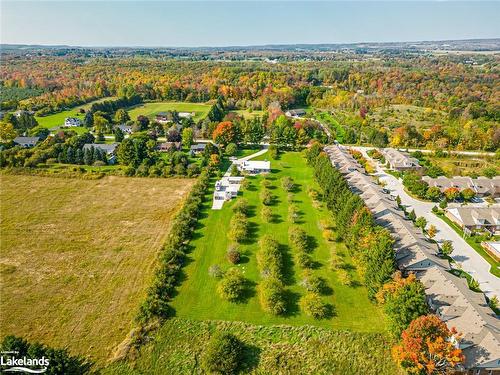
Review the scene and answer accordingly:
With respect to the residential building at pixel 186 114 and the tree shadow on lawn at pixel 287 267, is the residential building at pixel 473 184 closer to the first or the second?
the tree shadow on lawn at pixel 287 267

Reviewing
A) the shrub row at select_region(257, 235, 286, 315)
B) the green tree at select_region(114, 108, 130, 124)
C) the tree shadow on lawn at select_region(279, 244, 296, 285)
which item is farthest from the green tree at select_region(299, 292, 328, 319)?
the green tree at select_region(114, 108, 130, 124)

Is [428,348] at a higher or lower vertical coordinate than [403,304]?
lower

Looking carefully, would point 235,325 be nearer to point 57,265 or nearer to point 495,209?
point 57,265

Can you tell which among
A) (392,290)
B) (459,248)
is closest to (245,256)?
(392,290)

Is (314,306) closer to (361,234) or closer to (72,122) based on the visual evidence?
(361,234)

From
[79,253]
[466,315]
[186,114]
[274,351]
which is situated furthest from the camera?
[186,114]

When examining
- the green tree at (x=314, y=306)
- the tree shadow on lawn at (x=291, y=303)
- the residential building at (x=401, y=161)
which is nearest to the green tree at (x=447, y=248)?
the green tree at (x=314, y=306)

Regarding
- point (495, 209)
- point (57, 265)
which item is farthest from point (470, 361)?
point (57, 265)
